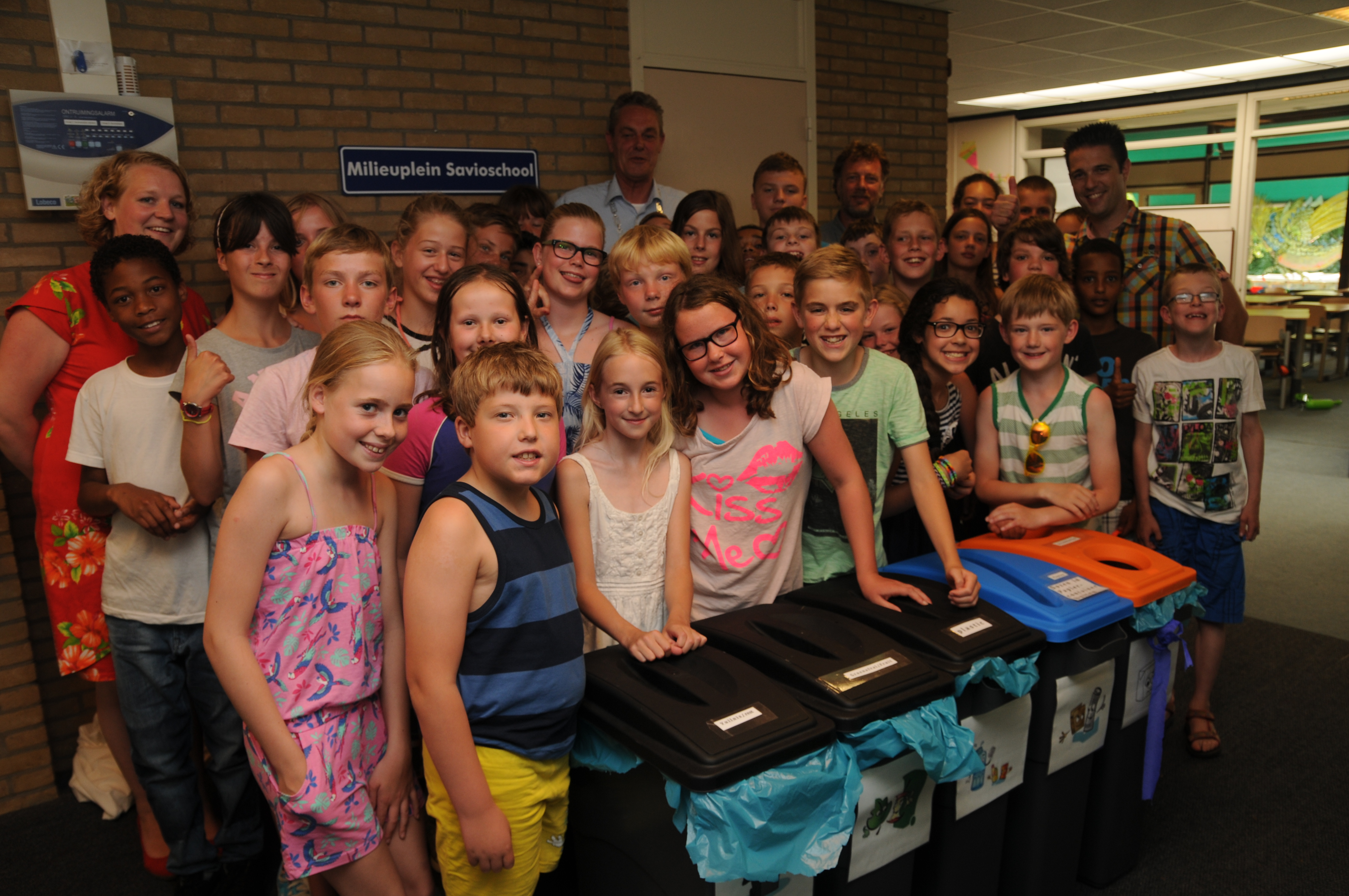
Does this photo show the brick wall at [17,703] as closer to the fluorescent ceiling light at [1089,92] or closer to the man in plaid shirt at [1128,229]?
the man in plaid shirt at [1128,229]

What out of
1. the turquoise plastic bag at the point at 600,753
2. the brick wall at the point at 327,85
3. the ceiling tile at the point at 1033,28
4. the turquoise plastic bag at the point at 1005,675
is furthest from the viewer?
the ceiling tile at the point at 1033,28

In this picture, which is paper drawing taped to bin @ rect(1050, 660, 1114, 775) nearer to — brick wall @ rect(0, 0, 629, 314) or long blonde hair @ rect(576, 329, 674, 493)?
long blonde hair @ rect(576, 329, 674, 493)

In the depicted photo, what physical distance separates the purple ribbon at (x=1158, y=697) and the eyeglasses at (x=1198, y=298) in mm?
1271

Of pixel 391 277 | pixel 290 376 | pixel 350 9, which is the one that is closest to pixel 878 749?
pixel 290 376

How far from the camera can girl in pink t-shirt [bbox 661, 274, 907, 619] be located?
7.14 feet

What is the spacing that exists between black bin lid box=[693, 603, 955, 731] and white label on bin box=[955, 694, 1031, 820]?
223mm

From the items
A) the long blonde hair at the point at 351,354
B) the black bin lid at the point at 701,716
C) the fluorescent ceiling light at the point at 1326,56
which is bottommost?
the black bin lid at the point at 701,716

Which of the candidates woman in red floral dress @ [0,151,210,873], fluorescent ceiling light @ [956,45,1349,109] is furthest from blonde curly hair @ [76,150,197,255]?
fluorescent ceiling light @ [956,45,1349,109]

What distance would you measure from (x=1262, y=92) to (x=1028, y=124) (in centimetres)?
306

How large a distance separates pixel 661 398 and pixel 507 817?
983 millimetres

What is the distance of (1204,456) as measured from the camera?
3.01 m

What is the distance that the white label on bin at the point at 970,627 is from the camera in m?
1.89

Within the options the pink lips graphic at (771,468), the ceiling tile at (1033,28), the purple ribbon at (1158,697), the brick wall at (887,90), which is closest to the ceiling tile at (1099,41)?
the ceiling tile at (1033,28)

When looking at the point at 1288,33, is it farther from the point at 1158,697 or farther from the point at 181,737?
the point at 181,737
